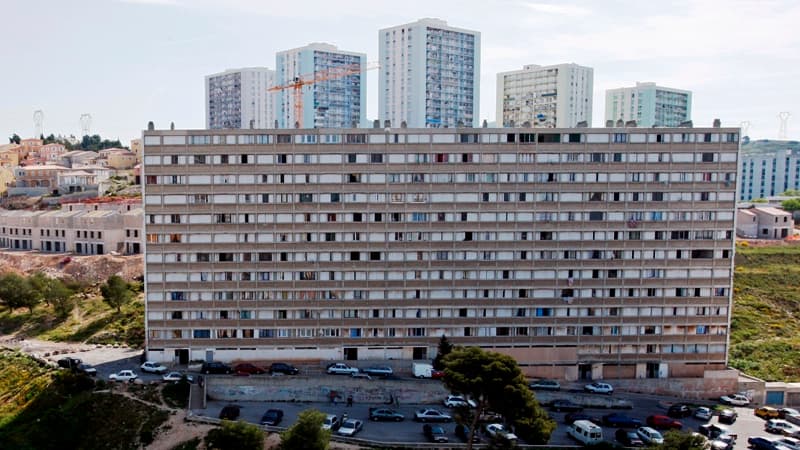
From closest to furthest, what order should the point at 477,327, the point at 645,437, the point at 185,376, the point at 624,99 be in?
1. the point at 645,437
2. the point at 185,376
3. the point at 477,327
4. the point at 624,99

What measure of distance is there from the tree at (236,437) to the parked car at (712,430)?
35674mm

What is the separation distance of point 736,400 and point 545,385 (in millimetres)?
18384

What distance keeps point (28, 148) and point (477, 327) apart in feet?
525

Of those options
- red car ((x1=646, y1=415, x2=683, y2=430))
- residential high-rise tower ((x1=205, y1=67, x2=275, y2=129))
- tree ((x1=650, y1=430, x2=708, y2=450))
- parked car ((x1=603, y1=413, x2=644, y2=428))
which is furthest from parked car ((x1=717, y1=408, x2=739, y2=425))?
residential high-rise tower ((x1=205, y1=67, x2=275, y2=129))

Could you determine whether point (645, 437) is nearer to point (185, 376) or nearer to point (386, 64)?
point (185, 376)

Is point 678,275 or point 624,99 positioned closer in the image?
point 678,275

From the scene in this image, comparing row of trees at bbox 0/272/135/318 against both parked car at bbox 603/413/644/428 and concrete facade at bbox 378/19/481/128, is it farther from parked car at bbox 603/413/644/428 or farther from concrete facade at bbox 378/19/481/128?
concrete facade at bbox 378/19/481/128

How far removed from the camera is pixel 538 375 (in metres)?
64.4

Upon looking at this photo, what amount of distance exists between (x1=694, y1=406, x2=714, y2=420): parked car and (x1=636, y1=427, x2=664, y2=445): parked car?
25.7ft

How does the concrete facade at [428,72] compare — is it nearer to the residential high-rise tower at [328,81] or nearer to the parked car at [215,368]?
the residential high-rise tower at [328,81]

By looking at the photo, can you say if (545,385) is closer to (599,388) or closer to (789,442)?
(599,388)

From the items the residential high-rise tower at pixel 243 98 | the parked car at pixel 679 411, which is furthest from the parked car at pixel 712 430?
the residential high-rise tower at pixel 243 98

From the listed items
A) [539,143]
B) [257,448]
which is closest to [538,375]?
[539,143]

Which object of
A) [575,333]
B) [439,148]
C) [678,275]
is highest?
[439,148]
